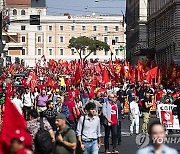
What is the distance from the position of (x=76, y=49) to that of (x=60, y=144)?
465ft

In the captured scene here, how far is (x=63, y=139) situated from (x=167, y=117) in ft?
43.5

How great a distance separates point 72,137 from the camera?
10820 mm

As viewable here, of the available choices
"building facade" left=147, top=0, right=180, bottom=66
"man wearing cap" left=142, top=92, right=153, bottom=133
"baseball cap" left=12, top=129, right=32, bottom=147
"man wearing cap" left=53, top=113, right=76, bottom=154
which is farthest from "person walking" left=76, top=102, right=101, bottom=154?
"building facade" left=147, top=0, right=180, bottom=66

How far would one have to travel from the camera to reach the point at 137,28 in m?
94.4

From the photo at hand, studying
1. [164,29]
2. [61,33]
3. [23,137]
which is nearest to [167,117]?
[23,137]

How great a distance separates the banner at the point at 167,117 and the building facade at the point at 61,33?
133628 millimetres

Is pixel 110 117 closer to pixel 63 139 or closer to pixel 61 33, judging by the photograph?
pixel 63 139

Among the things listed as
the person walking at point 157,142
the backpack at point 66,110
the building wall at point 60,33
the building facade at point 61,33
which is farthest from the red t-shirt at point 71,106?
the building wall at point 60,33

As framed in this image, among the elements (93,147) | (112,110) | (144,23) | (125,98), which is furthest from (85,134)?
(144,23)

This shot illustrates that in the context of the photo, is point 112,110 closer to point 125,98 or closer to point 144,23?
point 125,98

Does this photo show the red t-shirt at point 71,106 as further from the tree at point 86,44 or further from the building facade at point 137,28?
the tree at point 86,44

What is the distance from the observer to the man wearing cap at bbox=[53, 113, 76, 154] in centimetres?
1067

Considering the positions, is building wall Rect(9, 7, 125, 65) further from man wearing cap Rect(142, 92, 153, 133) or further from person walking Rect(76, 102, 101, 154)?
person walking Rect(76, 102, 101, 154)

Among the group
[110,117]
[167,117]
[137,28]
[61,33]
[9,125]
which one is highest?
[61,33]
